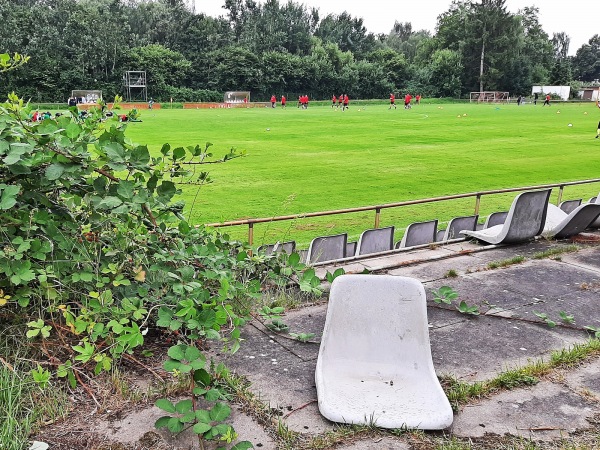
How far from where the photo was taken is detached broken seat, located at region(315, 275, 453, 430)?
3809 millimetres

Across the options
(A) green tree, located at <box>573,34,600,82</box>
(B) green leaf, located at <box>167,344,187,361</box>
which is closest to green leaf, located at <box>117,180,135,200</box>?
(B) green leaf, located at <box>167,344,187,361</box>

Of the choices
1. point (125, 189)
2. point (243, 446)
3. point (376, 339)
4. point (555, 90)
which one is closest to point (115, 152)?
point (125, 189)

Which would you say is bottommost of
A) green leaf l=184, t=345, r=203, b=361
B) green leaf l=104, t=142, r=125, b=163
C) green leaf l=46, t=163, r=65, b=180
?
green leaf l=184, t=345, r=203, b=361

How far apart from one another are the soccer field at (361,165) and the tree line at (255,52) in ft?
102

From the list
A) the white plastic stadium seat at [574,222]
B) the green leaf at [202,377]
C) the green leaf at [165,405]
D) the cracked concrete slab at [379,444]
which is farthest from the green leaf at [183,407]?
the white plastic stadium seat at [574,222]

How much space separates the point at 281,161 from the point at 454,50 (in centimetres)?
7207

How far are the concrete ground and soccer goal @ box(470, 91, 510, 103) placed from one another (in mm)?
74136

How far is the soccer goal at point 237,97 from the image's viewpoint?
222ft

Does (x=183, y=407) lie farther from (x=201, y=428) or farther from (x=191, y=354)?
(x=191, y=354)

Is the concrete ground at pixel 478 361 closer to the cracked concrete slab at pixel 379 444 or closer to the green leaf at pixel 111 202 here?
the cracked concrete slab at pixel 379 444

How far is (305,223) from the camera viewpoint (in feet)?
42.8

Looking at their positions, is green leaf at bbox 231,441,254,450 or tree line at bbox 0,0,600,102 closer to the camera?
green leaf at bbox 231,441,254,450

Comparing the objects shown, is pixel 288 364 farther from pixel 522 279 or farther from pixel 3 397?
pixel 522 279

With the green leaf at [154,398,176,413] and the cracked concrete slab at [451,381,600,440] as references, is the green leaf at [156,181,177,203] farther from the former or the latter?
the cracked concrete slab at [451,381,600,440]
